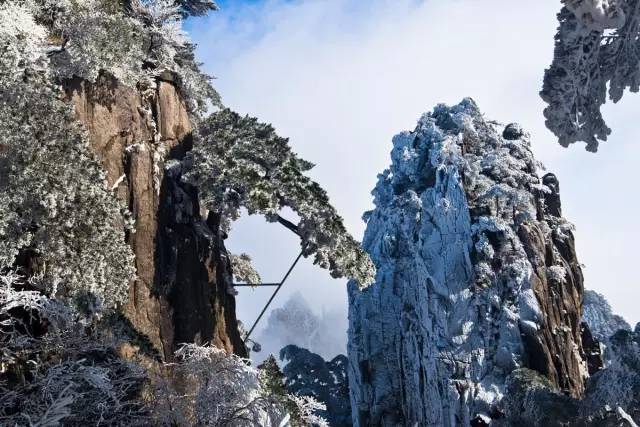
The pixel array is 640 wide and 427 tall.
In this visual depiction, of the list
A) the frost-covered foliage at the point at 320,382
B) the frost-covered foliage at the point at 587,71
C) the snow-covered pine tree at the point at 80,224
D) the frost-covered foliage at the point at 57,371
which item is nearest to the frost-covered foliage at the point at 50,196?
the snow-covered pine tree at the point at 80,224

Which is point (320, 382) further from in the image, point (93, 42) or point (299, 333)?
point (299, 333)

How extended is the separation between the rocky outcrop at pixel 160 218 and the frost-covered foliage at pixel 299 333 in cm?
10326

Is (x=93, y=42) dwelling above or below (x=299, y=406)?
above

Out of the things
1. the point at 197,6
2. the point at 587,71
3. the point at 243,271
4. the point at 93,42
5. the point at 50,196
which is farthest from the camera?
the point at 197,6

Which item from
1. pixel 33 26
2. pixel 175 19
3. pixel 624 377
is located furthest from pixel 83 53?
pixel 624 377

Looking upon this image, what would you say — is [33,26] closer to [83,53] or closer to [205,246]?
Answer: [83,53]

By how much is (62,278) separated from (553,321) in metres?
31.7

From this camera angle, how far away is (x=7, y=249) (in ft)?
26.6

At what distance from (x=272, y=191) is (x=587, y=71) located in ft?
23.2

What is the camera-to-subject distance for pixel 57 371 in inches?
273

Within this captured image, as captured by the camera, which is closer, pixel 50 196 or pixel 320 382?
pixel 50 196

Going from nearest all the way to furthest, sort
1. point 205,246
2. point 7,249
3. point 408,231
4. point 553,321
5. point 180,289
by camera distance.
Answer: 1. point 7,249
2. point 180,289
3. point 205,246
4. point 553,321
5. point 408,231

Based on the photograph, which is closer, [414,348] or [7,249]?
[7,249]

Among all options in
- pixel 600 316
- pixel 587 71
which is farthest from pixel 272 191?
pixel 600 316
